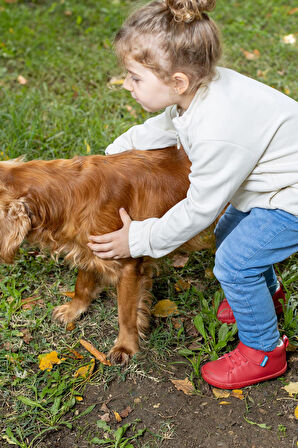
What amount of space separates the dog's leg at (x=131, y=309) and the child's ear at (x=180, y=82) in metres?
1.00

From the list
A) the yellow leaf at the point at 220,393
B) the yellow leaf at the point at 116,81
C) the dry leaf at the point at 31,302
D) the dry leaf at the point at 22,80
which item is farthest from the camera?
the dry leaf at the point at 22,80

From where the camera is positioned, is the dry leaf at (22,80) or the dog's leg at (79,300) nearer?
the dog's leg at (79,300)

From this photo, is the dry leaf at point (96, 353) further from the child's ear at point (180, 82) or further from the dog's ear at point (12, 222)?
the child's ear at point (180, 82)

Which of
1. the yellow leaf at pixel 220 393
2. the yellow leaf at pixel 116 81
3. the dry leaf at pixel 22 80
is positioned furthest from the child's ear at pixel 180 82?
the dry leaf at pixel 22 80

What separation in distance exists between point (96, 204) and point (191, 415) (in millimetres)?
1206

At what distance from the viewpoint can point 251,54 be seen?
593 centimetres

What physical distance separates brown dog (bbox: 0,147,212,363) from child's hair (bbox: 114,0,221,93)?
2.12ft

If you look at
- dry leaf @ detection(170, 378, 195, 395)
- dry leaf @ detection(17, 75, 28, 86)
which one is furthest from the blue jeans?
dry leaf @ detection(17, 75, 28, 86)

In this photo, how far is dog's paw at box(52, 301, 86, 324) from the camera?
3.20 meters

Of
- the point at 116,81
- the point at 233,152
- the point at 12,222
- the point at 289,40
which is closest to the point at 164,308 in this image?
the point at 12,222

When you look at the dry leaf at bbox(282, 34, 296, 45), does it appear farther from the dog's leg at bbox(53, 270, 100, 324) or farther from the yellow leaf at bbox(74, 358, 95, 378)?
the yellow leaf at bbox(74, 358, 95, 378)

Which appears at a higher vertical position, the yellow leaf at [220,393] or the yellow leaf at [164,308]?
the yellow leaf at [220,393]

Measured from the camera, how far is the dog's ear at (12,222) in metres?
2.40

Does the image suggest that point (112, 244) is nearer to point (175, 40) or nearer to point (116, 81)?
point (175, 40)
